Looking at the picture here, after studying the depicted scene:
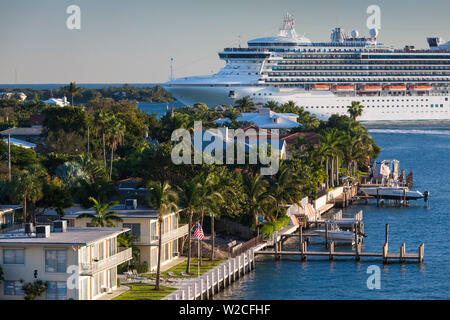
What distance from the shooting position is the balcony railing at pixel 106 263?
126 feet

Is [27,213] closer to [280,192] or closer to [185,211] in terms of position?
[185,211]

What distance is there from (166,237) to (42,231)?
31.2 feet

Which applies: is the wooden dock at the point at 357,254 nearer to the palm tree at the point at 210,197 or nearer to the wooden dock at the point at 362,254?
the wooden dock at the point at 362,254

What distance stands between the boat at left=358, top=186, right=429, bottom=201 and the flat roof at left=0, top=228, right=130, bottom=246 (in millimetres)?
41996

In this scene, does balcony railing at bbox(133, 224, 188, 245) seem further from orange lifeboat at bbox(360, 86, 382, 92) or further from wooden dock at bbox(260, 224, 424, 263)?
→ orange lifeboat at bbox(360, 86, 382, 92)

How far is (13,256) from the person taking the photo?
128 feet

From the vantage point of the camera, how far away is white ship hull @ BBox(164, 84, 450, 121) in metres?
160

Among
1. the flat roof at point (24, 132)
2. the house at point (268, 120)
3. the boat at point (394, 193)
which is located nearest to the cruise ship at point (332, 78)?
the house at point (268, 120)

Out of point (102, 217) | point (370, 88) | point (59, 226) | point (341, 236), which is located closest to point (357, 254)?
point (341, 236)

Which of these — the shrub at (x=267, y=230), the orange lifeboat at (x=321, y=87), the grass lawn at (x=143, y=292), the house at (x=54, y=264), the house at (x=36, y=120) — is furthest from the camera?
the orange lifeboat at (x=321, y=87)

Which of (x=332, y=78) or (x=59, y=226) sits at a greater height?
(x=332, y=78)

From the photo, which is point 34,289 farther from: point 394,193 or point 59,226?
point 394,193

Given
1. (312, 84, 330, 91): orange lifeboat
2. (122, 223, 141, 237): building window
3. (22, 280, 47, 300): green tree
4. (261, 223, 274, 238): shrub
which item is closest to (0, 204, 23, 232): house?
(122, 223, 141, 237): building window

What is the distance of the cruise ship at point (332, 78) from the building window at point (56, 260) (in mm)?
117619
